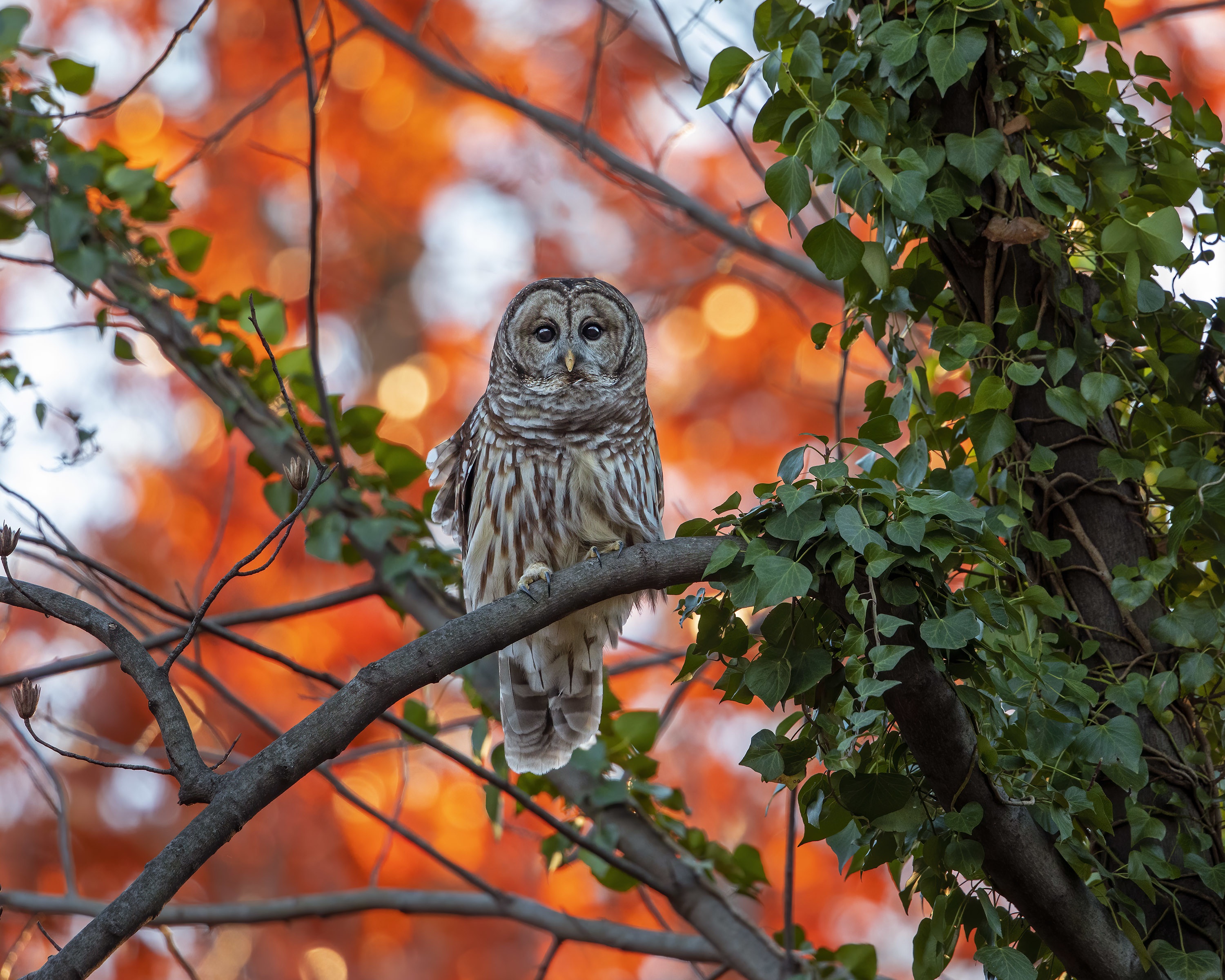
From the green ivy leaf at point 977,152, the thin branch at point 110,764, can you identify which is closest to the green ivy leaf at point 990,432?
the green ivy leaf at point 977,152

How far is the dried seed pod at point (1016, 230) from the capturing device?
A: 2.27 metres

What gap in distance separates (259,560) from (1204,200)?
634 centimetres

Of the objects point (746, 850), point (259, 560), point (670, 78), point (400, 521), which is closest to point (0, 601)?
point (400, 521)

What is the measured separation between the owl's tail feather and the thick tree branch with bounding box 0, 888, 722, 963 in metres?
0.44

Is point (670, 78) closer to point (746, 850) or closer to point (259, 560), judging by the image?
point (746, 850)

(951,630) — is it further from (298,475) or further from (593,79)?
(593,79)

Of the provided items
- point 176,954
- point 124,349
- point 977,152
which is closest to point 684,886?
point 176,954

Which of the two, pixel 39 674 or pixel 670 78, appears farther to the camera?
pixel 670 78

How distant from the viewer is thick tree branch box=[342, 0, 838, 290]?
4074 millimetres

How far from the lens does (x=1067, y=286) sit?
238cm

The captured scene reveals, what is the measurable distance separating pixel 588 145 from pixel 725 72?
1.80 m

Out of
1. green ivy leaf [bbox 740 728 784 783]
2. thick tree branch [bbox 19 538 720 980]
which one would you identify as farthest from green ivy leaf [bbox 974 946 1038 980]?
thick tree branch [bbox 19 538 720 980]

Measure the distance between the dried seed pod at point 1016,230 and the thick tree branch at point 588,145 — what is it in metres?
1.65

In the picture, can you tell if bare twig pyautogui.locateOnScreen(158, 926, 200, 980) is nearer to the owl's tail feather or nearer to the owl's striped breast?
the owl's tail feather
